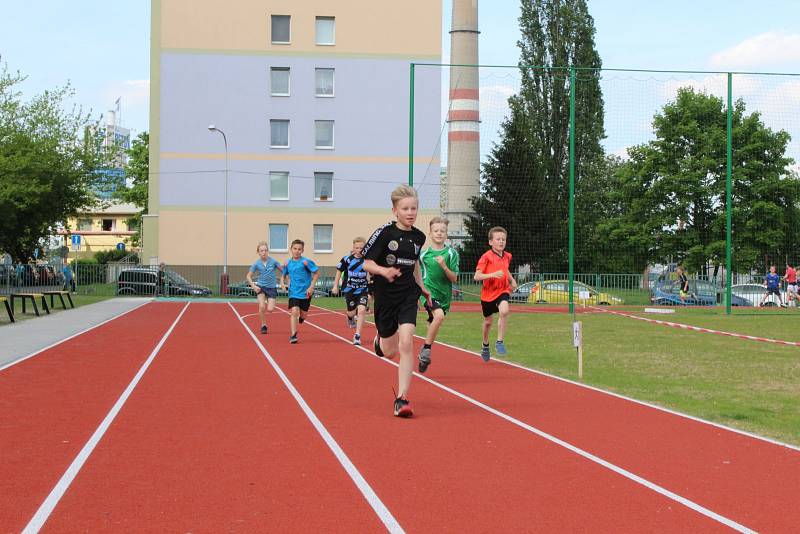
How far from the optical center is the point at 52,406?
9.59m

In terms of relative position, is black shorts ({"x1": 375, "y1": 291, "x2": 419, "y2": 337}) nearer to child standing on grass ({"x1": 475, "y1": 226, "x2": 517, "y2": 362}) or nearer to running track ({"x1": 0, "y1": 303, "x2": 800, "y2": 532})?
running track ({"x1": 0, "y1": 303, "x2": 800, "y2": 532})

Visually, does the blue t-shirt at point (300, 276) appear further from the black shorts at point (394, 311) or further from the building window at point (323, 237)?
the building window at point (323, 237)

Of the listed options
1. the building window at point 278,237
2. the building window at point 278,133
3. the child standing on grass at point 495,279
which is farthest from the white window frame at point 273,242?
the child standing on grass at point 495,279

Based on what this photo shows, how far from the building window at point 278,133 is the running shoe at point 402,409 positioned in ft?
163

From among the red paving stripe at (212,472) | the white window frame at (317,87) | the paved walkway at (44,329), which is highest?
the white window frame at (317,87)

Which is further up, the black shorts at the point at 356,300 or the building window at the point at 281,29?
the building window at the point at 281,29

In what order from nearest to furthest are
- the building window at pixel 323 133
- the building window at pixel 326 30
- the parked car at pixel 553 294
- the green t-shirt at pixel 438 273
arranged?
the green t-shirt at pixel 438 273
the parked car at pixel 553 294
the building window at pixel 323 133
the building window at pixel 326 30

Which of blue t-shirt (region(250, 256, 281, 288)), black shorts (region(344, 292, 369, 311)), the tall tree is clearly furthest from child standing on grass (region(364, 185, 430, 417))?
the tall tree

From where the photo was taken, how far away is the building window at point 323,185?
5788 cm

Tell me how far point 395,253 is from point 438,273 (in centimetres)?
401

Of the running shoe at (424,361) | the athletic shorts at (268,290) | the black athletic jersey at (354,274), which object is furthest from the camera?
the athletic shorts at (268,290)

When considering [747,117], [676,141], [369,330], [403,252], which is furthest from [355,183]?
[403,252]

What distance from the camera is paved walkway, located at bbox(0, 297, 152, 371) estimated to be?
15.6 metres

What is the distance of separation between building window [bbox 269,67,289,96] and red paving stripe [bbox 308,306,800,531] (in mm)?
47659
